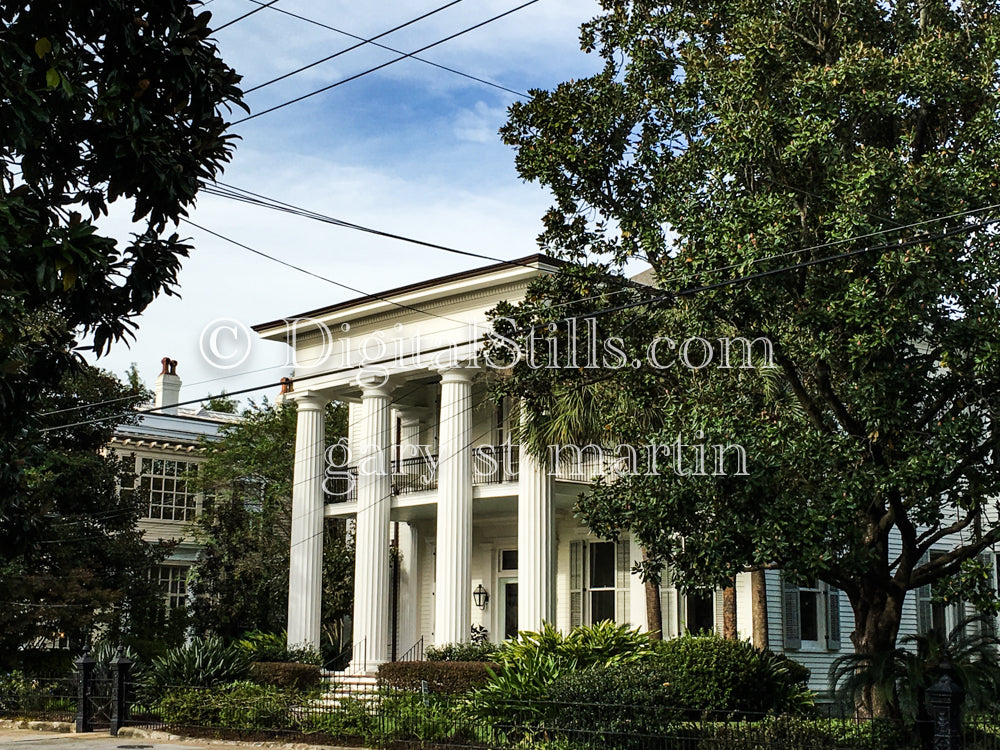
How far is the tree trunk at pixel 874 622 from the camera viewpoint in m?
13.9

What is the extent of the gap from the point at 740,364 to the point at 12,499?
27.1ft

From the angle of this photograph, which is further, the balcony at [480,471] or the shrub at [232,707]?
the balcony at [480,471]

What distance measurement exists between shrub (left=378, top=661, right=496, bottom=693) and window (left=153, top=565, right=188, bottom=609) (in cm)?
1667

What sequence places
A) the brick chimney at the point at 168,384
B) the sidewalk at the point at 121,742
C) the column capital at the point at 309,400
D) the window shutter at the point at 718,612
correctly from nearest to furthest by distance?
the sidewalk at the point at 121,742 < the window shutter at the point at 718,612 < the column capital at the point at 309,400 < the brick chimney at the point at 168,384

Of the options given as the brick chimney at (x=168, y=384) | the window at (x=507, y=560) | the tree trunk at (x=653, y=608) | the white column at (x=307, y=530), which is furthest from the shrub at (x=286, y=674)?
the brick chimney at (x=168, y=384)

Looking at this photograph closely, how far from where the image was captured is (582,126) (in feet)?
50.1

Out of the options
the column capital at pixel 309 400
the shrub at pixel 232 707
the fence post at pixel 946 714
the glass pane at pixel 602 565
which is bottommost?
the shrub at pixel 232 707

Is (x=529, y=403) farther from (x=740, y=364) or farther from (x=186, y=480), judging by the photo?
(x=186, y=480)

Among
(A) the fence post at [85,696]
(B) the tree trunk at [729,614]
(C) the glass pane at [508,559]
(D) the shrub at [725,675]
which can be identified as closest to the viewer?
(D) the shrub at [725,675]

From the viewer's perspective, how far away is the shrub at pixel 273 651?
2512 cm

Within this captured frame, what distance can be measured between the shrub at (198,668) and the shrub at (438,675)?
9.42 ft

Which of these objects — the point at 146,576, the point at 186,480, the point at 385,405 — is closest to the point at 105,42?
the point at 385,405

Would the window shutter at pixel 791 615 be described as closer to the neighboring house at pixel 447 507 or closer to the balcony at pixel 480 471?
the neighboring house at pixel 447 507

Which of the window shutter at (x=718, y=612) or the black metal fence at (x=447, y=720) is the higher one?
the window shutter at (x=718, y=612)
